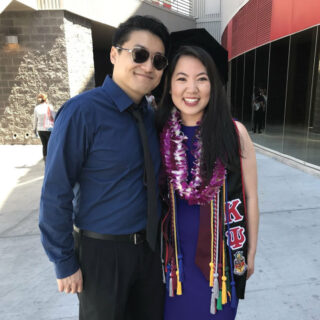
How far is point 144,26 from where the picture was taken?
1533 mm

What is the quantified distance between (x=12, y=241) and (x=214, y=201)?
283cm

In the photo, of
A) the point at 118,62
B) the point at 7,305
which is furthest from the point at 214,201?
the point at 7,305

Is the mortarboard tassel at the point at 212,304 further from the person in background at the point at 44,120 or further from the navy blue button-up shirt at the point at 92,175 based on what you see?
the person in background at the point at 44,120

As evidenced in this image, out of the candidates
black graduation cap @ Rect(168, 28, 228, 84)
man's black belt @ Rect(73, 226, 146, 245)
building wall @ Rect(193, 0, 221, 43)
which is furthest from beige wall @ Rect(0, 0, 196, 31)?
man's black belt @ Rect(73, 226, 146, 245)

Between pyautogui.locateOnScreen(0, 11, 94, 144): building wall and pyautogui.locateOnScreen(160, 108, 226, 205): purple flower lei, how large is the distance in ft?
25.9

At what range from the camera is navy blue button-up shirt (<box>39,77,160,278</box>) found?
136 cm

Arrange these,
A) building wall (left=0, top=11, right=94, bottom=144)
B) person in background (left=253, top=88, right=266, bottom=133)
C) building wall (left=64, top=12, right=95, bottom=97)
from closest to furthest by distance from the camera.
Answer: building wall (left=0, top=11, right=94, bottom=144) < building wall (left=64, top=12, right=95, bottom=97) < person in background (left=253, top=88, right=266, bottom=133)

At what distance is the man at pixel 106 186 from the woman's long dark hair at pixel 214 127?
212 millimetres

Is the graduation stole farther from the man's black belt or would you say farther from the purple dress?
the man's black belt

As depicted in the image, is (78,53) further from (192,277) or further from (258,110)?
(192,277)

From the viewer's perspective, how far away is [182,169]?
1.62m

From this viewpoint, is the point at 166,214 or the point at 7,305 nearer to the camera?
the point at 166,214

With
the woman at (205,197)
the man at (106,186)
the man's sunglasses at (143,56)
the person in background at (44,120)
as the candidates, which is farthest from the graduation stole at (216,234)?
the person in background at (44,120)

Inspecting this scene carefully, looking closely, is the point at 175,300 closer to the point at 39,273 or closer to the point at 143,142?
the point at 143,142
